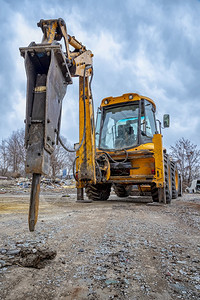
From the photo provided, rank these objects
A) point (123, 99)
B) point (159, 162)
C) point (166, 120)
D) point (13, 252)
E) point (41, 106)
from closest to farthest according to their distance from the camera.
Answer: point (13, 252)
point (41, 106)
point (159, 162)
point (166, 120)
point (123, 99)

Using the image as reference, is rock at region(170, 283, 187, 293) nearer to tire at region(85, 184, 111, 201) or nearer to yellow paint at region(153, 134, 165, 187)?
yellow paint at region(153, 134, 165, 187)

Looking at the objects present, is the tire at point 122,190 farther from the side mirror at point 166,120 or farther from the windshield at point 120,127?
the side mirror at point 166,120

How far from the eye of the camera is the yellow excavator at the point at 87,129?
79.2 inches

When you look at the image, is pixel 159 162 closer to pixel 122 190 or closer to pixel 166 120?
pixel 166 120

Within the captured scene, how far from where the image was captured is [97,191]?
6957 millimetres

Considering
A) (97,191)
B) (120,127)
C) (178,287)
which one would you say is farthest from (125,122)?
(178,287)

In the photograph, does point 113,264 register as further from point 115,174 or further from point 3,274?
point 115,174

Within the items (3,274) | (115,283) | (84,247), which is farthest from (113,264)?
(3,274)

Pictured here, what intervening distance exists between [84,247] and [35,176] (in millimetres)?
814

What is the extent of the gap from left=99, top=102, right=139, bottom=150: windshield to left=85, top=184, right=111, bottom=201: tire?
49.7 inches

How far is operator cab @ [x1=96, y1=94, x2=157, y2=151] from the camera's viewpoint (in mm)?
6520

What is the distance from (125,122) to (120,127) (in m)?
0.22

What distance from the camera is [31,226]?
6.50 ft

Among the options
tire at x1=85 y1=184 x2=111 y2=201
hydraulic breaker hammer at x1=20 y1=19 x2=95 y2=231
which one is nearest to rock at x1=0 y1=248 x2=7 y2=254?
hydraulic breaker hammer at x1=20 y1=19 x2=95 y2=231
